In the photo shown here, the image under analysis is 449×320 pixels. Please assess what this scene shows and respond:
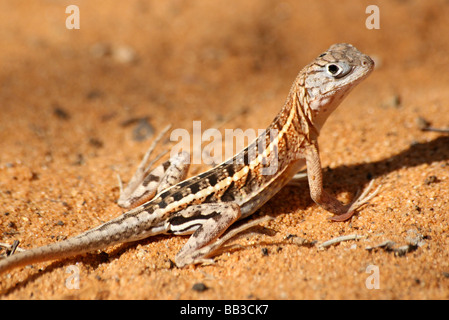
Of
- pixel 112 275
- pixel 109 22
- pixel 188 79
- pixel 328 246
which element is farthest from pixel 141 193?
pixel 109 22

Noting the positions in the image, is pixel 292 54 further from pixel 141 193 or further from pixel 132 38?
pixel 141 193

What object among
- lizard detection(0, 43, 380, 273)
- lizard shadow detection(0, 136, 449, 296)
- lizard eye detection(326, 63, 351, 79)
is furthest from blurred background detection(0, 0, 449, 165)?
lizard eye detection(326, 63, 351, 79)

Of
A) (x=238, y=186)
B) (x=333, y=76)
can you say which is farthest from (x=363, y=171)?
(x=238, y=186)

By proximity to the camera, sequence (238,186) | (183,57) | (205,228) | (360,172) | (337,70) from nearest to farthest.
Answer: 1. (205,228)
2. (337,70)
3. (238,186)
4. (360,172)
5. (183,57)

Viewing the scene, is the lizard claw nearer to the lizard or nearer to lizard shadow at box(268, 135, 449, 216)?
the lizard

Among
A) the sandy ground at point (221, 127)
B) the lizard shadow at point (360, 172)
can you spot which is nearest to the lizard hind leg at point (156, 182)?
the sandy ground at point (221, 127)

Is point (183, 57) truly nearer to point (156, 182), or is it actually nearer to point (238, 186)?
point (156, 182)

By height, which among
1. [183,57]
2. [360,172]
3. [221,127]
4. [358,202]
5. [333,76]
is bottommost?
[358,202]
